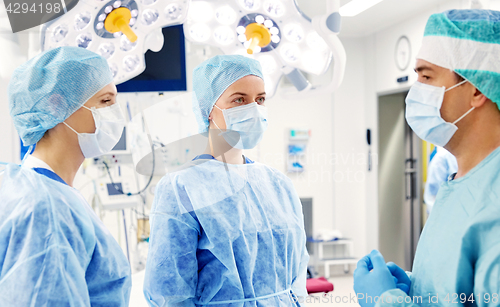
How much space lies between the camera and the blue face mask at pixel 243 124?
1244 millimetres

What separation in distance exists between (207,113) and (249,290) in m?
0.57

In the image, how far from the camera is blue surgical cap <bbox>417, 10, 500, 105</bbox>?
2.88 feet

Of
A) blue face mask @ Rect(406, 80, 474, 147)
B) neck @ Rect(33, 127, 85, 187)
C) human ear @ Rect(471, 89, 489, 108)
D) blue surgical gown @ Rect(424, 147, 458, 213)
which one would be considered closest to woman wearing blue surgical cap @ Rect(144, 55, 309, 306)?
neck @ Rect(33, 127, 85, 187)

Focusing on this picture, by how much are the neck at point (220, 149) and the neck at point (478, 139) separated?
0.66 meters

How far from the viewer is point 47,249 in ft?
2.69

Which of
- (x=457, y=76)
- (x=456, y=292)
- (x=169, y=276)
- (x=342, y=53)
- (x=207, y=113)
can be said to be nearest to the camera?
(x=456, y=292)

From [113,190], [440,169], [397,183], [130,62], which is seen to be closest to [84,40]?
[130,62]

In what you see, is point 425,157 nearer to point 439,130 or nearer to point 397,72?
point 397,72

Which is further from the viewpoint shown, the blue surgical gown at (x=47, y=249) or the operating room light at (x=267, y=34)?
the operating room light at (x=267, y=34)

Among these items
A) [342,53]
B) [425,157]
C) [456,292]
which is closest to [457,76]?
[342,53]

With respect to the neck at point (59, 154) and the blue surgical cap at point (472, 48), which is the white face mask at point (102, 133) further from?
the blue surgical cap at point (472, 48)

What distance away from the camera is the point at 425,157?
4.05 metres

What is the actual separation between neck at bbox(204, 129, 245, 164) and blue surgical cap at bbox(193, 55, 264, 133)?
4 cm

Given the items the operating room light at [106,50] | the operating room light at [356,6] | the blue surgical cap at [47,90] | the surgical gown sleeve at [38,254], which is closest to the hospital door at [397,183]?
the operating room light at [356,6]
